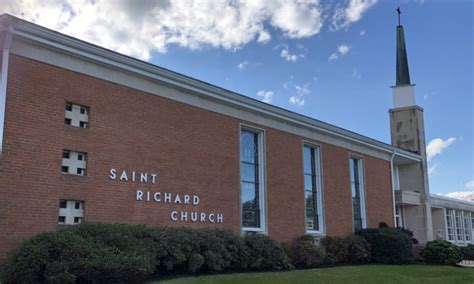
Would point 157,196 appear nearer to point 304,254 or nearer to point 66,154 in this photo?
point 66,154

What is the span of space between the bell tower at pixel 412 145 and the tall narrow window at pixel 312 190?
11.2 metres

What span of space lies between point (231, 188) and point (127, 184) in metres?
4.45

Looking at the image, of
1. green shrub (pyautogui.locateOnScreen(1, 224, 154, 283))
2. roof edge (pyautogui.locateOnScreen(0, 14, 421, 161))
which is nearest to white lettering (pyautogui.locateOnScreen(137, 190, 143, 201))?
green shrub (pyautogui.locateOnScreen(1, 224, 154, 283))

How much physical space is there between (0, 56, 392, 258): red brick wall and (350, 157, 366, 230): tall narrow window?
16.0 ft

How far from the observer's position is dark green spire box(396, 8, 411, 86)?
32.2 meters

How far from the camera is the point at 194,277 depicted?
1259 cm

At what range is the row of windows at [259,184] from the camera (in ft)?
59.1

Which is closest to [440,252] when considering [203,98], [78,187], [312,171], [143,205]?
[312,171]

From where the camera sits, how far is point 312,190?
21391 millimetres

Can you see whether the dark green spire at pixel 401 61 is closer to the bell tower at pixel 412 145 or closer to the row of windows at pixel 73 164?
the bell tower at pixel 412 145

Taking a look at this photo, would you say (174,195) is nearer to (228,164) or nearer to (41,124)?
(228,164)

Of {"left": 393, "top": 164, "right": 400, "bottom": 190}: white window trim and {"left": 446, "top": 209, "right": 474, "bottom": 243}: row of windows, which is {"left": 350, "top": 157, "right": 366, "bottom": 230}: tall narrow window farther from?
{"left": 446, "top": 209, "right": 474, "bottom": 243}: row of windows

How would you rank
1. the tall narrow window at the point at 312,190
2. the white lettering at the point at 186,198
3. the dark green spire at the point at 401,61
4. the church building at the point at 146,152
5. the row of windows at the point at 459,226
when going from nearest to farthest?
1. the church building at the point at 146,152
2. the white lettering at the point at 186,198
3. the tall narrow window at the point at 312,190
4. the dark green spire at the point at 401,61
5. the row of windows at the point at 459,226

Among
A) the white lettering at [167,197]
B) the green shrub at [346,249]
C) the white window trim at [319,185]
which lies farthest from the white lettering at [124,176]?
the white window trim at [319,185]
